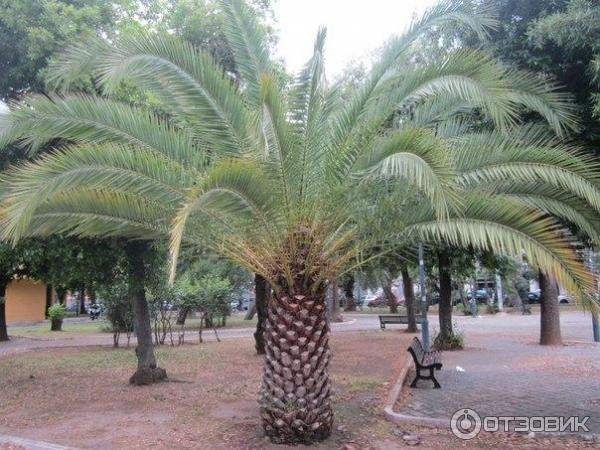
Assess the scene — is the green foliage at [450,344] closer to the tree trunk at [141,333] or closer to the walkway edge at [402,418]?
the walkway edge at [402,418]

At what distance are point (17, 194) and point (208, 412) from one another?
4.55 m

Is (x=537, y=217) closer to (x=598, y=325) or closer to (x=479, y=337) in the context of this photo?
(x=598, y=325)

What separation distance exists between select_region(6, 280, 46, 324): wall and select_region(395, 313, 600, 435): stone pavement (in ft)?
91.3

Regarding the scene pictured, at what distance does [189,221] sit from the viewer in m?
6.61

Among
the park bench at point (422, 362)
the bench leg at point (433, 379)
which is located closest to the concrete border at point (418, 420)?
the park bench at point (422, 362)

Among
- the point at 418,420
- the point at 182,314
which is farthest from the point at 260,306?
the point at 182,314

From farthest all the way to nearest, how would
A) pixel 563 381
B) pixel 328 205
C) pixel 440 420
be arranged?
pixel 563 381, pixel 440 420, pixel 328 205

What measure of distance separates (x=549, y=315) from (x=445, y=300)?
291 centimetres

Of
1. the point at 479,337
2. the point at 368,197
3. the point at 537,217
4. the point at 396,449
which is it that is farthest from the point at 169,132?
the point at 479,337

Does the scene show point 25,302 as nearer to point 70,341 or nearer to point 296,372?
point 70,341

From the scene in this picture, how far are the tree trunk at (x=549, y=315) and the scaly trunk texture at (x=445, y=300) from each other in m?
2.60

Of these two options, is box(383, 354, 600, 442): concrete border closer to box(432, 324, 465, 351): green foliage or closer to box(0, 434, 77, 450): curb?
box(0, 434, 77, 450): curb

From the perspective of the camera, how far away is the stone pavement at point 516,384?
8344mm

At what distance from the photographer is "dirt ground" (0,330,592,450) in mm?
6930
